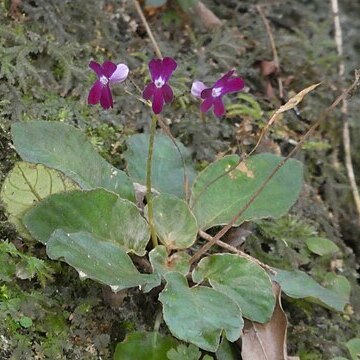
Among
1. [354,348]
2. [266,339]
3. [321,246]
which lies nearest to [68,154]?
[266,339]

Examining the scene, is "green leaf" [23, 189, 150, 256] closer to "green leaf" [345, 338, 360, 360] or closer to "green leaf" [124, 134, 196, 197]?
"green leaf" [124, 134, 196, 197]

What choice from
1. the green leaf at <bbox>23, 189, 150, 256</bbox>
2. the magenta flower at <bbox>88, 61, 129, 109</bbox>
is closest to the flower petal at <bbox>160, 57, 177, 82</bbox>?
the magenta flower at <bbox>88, 61, 129, 109</bbox>

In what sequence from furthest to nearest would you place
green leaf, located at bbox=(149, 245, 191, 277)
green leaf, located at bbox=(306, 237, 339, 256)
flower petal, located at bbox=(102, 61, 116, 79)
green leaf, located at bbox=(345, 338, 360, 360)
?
green leaf, located at bbox=(306, 237, 339, 256) < green leaf, located at bbox=(345, 338, 360, 360) < green leaf, located at bbox=(149, 245, 191, 277) < flower petal, located at bbox=(102, 61, 116, 79)

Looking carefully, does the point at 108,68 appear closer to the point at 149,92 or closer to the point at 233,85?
the point at 149,92

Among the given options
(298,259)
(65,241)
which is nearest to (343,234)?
(298,259)

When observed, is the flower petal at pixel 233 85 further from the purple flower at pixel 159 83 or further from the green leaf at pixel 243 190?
the green leaf at pixel 243 190

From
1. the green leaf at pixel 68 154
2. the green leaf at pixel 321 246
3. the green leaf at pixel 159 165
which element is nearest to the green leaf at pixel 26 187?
the green leaf at pixel 68 154
